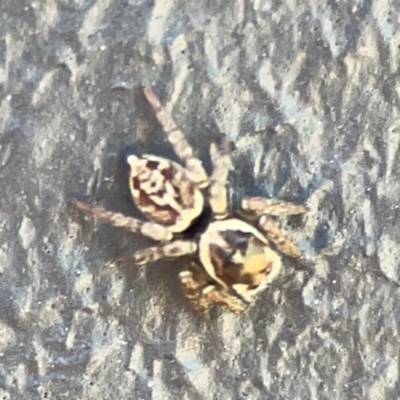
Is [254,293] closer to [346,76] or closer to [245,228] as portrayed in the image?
[245,228]

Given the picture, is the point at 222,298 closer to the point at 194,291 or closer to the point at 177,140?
the point at 194,291

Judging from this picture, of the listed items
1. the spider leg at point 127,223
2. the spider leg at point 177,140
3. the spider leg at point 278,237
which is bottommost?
the spider leg at point 278,237

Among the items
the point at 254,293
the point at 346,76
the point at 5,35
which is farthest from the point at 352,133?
the point at 5,35

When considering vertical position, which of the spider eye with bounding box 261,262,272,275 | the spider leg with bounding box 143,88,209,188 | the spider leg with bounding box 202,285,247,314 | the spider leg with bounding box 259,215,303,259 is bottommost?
the spider leg with bounding box 202,285,247,314

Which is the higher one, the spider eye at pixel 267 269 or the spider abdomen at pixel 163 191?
the spider abdomen at pixel 163 191

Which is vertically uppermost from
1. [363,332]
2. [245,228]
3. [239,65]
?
[239,65]

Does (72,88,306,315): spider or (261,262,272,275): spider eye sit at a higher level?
(72,88,306,315): spider
